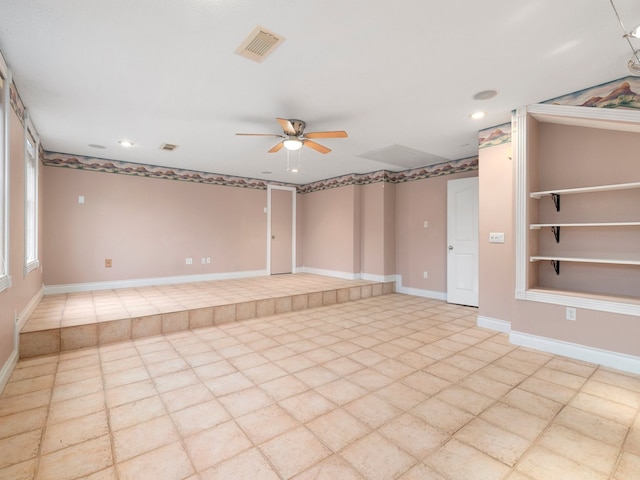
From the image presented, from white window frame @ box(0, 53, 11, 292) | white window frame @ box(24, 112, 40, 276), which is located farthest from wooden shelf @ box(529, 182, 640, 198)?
white window frame @ box(24, 112, 40, 276)

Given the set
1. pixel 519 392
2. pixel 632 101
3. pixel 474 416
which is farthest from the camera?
pixel 632 101

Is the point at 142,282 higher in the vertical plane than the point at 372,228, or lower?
lower

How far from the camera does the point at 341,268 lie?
6.65 m

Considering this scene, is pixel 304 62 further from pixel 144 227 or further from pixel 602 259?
pixel 144 227

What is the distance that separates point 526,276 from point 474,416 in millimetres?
1854

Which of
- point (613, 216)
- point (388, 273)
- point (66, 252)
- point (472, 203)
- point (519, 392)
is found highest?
point (472, 203)

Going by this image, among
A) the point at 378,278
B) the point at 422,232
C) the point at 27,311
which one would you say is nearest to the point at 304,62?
the point at 27,311

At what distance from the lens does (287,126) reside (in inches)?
124

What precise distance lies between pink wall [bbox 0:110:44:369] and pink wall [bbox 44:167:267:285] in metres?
1.79

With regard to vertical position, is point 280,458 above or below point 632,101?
below

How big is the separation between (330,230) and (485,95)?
14.4ft

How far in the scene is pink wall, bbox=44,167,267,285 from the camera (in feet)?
16.1

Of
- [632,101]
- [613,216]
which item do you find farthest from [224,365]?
[632,101]

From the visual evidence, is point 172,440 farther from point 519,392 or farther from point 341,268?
point 341,268
